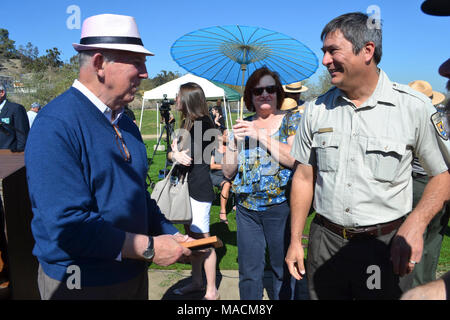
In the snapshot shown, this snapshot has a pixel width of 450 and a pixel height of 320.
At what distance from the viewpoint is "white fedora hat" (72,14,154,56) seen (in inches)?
64.6

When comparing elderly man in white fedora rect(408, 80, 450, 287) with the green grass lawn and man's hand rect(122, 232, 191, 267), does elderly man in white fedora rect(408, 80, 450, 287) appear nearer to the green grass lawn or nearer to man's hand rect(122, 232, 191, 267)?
the green grass lawn

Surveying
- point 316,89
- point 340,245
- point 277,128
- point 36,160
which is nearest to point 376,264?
point 340,245

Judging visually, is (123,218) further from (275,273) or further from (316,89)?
(316,89)

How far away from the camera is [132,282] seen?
180 centimetres


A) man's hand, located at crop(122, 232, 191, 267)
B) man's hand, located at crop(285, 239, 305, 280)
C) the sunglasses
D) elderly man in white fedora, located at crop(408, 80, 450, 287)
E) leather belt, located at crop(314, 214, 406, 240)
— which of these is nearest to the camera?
man's hand, located at crop(122, 232, 191, 267)

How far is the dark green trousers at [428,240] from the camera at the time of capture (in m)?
2.87

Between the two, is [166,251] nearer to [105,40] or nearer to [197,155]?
[105,40]

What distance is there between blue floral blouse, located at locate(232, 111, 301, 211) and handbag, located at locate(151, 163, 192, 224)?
68 centimetres

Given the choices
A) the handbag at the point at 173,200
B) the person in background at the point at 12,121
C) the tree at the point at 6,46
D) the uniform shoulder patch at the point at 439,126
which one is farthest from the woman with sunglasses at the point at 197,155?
the tree at the point at 6,46

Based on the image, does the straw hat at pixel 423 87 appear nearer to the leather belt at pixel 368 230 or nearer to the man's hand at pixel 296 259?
the leather belt at pixel 368 230

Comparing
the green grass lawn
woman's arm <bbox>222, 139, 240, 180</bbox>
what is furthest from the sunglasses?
the green grass lawn

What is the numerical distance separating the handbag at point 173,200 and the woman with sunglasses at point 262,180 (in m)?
0.57

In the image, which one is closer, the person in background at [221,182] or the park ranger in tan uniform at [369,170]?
the park ranger in tan uniform at [369,170]
